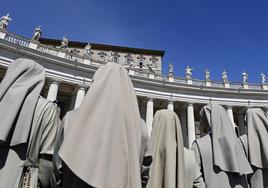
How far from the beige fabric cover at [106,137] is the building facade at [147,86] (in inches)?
1030

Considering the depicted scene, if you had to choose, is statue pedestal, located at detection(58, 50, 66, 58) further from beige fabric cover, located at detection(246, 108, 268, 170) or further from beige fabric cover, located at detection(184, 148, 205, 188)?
beige fabric cover, located at detection(184, 148, 205, 188)

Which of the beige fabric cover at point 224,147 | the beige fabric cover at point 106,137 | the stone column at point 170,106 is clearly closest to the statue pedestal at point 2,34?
the stone column at point 170,106

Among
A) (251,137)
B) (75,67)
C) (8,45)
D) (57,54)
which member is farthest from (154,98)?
(251,137)

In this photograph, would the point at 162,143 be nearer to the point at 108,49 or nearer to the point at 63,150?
the point at 63,150

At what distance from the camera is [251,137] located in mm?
6902

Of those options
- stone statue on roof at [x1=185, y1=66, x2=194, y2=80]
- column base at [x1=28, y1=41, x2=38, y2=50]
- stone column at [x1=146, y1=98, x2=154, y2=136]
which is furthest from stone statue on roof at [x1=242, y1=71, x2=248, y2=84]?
column base at [x1=28, y1=41, x2=38, y2=50]

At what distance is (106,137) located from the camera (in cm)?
339

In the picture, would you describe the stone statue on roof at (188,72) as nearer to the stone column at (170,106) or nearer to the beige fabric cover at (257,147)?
the stone column at (170,106)

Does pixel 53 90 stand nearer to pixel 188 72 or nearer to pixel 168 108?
pixel 168 108

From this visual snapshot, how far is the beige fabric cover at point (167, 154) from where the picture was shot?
5.16 meters

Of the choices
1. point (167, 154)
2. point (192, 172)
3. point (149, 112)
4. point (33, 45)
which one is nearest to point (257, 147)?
point (192, 172)

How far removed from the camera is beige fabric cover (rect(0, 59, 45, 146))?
4.09 m

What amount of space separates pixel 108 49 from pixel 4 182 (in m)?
59.9

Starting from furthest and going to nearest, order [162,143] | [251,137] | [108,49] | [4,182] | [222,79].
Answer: [108,49] → [222,79] → [251,137] → [162,143] → [4,182]
